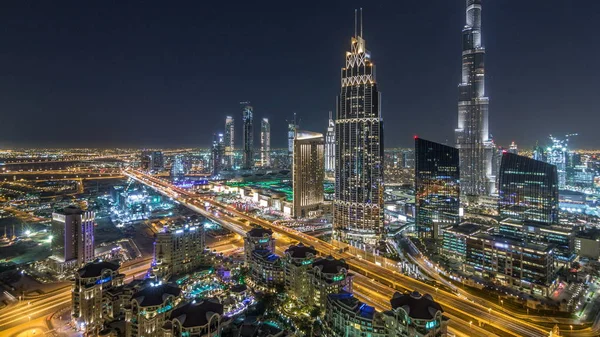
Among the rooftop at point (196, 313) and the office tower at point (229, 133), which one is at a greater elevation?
the office tower at point (229, 133)

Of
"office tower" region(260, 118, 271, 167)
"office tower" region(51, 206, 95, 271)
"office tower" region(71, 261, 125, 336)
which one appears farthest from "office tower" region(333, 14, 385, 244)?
"office tower" region(260, 118, 271, 167)

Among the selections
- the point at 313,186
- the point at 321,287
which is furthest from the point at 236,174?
the point at 321,287

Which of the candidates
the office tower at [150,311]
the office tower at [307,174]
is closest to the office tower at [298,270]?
the office tower at [150,311]

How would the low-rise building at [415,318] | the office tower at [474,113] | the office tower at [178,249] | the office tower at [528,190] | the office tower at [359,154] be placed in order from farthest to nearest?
the office tower at [474,113] < the office tower at [359,154] < the office tower at [528,190] < the office tower at [178,249] < the low-rise building at [415,318]

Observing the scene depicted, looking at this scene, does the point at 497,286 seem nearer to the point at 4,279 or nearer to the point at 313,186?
the point at 313,186

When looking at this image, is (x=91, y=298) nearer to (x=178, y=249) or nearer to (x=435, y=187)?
(x=178, y=249)

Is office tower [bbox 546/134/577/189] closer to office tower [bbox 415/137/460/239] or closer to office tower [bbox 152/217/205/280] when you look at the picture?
office tower [bbox 415/137/460/239]

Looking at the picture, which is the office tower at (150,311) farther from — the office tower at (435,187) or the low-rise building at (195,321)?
the office tower at (435,187)

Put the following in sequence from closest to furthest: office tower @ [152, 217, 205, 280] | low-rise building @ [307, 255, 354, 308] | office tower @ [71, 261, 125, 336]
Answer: office tower @ [71, 261, 125, 336]
low-rise building @ [307, 255, 354, 308]
office tower @ [152, 217, 205, 280]
